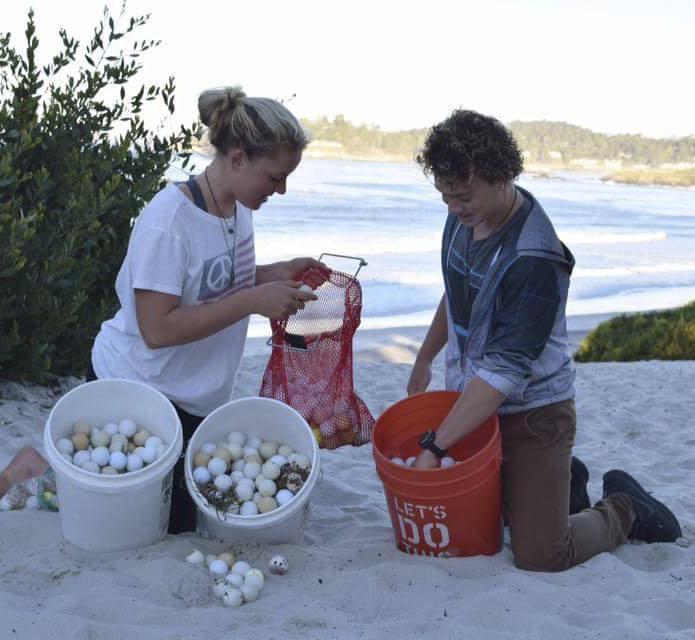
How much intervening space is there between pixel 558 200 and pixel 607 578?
31920mm

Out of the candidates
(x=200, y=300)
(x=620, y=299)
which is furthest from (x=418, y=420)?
(x=620, y=299)

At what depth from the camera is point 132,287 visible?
314 cm

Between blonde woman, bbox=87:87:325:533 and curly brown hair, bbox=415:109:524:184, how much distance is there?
53 cm

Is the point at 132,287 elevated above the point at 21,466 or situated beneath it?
elevated above

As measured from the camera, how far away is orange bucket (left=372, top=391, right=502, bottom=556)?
302cm

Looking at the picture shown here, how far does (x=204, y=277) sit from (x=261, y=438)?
708mm

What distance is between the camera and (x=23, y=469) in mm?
3570

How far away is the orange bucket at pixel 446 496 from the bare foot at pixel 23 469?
142cm

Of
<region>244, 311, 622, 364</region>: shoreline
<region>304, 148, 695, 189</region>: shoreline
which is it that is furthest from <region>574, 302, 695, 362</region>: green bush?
<region>304, 148, 695, 189</region>: shoreline

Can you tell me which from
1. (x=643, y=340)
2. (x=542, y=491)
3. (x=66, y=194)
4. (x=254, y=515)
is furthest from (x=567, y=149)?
(x=254, y=515)

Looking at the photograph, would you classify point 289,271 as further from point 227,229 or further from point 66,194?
point 66,194

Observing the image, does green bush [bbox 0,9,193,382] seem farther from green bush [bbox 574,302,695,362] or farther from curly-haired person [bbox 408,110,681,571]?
green bush [bbox 574,302,695,362]

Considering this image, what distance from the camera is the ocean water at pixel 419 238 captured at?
1318 cm

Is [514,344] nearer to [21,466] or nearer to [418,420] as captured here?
[418,420]
